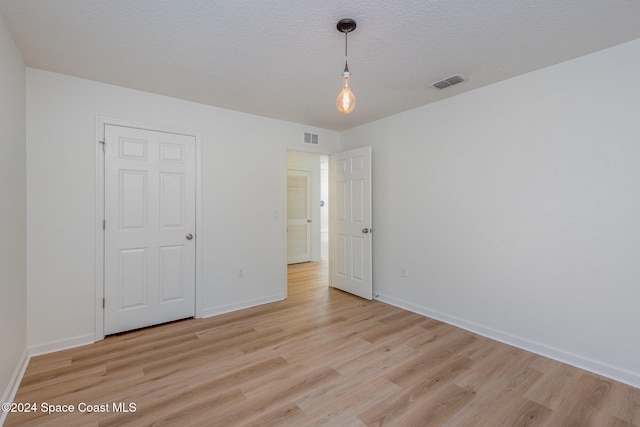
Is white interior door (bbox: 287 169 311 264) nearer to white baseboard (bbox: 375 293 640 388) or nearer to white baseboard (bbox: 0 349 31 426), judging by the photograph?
white baseboard (bbox: 375 293 640 388)

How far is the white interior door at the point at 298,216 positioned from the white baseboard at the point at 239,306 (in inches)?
97.4

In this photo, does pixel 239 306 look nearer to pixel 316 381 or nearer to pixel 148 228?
pixel 148 228

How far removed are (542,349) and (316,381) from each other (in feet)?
6.60

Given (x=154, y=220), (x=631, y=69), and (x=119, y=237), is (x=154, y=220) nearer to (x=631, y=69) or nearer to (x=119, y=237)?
(x=119, y=237)

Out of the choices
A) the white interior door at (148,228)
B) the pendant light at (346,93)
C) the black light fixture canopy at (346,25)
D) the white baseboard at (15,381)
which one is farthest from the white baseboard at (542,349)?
the white baseboard at (15,381)

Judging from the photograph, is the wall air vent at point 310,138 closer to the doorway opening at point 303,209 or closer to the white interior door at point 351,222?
the white interior door at point 351,222

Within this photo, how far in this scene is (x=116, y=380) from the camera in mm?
2160

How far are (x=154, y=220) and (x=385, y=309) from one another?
9.56 ft

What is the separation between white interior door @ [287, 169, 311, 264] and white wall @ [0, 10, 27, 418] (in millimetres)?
4421

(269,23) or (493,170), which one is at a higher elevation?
(269,23)

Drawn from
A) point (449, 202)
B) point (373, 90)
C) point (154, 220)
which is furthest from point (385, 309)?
point (154, 220)

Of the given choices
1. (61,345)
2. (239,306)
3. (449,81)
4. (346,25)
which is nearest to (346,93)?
Answer: (346,25)

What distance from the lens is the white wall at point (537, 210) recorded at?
84.5 inches

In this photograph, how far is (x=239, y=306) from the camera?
3.64 metres
